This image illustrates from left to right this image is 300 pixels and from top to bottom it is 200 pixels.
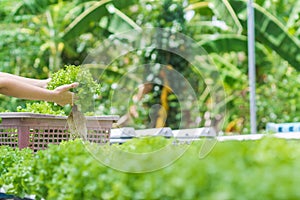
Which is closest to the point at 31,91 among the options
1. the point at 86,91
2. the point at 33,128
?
the point at 86,91

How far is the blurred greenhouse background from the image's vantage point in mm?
7438

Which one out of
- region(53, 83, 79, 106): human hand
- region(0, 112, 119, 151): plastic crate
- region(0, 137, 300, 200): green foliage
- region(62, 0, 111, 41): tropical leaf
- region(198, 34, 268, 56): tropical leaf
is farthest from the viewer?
region(198, 34, 268, 56): tropical leaf

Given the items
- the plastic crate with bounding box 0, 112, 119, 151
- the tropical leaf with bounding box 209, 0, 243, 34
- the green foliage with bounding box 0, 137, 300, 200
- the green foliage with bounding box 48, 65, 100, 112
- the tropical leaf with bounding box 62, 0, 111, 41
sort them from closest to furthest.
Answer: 1. the green foliage with bounding box 0, 137, 300, 200
2. the green foliage with bounding box 48, 65, 100, 112
3. the plastic crate with bounding box 0, 112, 119, 151
4. the tropical leaf with bounding box 209, 0, 243, 34
5. the tropical leaf with bounding box 62, 0, 111, 41

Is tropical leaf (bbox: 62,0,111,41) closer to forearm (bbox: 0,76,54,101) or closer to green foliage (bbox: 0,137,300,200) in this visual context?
forearm (bbox: 0,76,54,101)

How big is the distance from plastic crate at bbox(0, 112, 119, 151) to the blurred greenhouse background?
451 cm

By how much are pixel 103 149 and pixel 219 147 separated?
426 mm

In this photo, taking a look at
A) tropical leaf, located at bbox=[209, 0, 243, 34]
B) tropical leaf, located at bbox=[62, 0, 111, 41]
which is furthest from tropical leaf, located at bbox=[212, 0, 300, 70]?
tropical leaf, located at bbox=[62, 0, 111, 41]

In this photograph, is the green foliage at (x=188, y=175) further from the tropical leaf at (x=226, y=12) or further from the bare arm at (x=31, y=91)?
the tropical leaf at (x=226, y=12)

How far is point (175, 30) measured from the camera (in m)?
7.90

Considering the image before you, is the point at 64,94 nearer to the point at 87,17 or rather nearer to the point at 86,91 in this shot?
the point at 86,91

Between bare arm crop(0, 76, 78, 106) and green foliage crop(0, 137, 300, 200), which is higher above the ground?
bare arm crop(0, 76, 78, 106)

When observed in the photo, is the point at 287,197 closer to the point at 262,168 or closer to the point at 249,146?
the point at 262,168

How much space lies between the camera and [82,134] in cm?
227

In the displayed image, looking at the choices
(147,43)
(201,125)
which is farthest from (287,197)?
(147,43)
